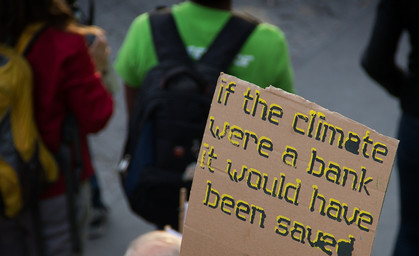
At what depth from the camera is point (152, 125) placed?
2.59 meters

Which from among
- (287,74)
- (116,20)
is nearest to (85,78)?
(287,74)

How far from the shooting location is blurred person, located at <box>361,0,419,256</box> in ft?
8.70

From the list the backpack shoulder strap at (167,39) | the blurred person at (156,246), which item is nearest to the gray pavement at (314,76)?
the backpack shoulder strap at (167,39)

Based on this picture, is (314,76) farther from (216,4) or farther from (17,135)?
(17,135)

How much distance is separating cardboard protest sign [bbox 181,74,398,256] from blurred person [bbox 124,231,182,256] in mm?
423

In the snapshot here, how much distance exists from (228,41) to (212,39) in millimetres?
71

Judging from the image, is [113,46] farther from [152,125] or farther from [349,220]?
[349,220]

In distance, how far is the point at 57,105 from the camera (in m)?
2.57

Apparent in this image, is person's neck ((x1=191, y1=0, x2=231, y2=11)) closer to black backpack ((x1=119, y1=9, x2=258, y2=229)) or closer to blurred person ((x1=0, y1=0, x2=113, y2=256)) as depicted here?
black backpack ((x1=119, y1=9, x2=258, y2=229))

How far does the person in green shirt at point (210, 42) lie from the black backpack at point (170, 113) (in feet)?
0.11

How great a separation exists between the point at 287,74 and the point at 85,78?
32.7 inches

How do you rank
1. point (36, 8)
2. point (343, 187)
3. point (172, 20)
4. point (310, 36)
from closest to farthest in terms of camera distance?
1. point (343, 187)
2. point (36, 8)
3. point (172, 20)
4. point (310, 36)

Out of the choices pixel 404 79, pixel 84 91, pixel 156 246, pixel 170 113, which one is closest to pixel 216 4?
pixel 170 113

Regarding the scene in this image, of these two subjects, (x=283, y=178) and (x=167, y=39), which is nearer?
(x=283, y=178)
